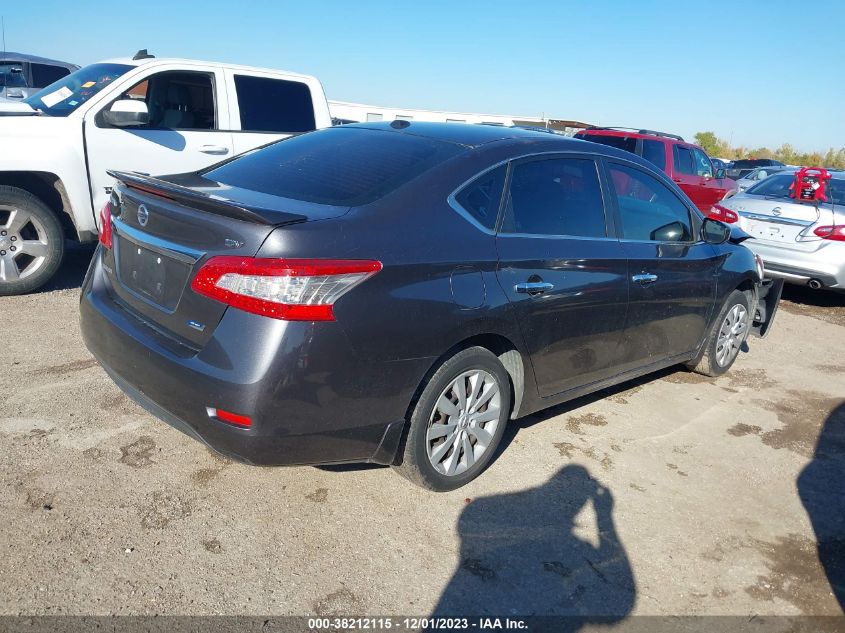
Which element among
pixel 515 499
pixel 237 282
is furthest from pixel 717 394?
pixel 237 282

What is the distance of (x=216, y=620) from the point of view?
2.57 m

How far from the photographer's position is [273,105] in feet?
23.5

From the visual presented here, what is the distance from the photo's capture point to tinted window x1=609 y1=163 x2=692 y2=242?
14.3 ft

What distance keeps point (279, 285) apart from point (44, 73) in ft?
36.9

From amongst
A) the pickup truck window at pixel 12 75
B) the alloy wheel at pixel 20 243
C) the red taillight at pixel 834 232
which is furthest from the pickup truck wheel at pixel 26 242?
the red taillight at pixel 834 232

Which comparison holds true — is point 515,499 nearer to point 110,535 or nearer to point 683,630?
point 683,630

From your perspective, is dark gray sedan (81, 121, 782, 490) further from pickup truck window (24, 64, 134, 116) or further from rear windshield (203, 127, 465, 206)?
pickup truck window (24, 64, 134, 116)

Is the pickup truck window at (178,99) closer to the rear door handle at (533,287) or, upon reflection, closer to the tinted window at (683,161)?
the rear door handle at (533,287)

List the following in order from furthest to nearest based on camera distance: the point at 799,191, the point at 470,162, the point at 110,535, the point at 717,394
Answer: the point at 799,191 < the point at 717,394 < the point at 470,162 < the point at 110,535

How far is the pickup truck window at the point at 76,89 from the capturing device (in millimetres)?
6203

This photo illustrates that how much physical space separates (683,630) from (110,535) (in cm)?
230

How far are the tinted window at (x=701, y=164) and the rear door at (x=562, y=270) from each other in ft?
30.5

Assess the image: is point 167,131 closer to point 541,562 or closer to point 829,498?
point 541,562

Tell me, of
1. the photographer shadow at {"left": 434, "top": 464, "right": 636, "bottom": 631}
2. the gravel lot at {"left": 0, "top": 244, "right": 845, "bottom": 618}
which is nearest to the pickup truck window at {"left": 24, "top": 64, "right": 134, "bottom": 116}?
the gravel lot at {"left": 0, "top": 244, "right": 845, "bottom": 618}
